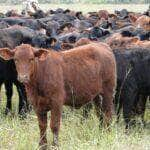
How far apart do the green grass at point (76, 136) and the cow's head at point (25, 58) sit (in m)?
0.87

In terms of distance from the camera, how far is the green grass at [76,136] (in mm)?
7332

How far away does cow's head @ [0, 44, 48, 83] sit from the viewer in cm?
729

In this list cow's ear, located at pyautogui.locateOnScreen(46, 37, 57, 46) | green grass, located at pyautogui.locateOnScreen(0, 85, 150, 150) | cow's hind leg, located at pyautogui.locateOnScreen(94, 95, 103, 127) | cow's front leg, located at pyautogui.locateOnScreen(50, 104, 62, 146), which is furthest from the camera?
cow's ear, located at pyautogui.locateOnScreen(46, 37, 57, 46)

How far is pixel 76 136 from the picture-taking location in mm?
7988

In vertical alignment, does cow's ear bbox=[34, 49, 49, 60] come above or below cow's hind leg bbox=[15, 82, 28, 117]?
above

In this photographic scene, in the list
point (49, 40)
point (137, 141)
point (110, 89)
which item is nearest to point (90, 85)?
point (110, 89)

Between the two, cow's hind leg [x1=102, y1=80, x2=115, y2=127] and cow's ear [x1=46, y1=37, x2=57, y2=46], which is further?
cow's ear [x1=46, y1=37, x2=57, y2=46]

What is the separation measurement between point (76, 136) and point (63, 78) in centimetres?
84

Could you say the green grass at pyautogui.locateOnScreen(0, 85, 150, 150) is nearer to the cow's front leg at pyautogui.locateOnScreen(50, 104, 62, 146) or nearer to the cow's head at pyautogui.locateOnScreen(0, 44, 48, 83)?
the cow's front leg at pyautogui.locateOnScreen(50, 104, 62, 146)

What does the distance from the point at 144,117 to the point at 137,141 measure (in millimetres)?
2536

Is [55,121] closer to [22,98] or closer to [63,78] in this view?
[63,78]

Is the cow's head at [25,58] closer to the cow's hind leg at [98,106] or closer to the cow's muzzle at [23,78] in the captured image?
the cow's muzzle at [23,78]

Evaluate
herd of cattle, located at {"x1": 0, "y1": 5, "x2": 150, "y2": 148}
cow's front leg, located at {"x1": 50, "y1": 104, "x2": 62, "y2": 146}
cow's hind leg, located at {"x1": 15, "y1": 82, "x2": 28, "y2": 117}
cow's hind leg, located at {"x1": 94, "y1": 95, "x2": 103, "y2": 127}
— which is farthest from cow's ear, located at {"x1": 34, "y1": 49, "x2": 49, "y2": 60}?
cow's hind leg, located at {"x1": 15, "y1": 82, "x2": 28, "y2": 117}

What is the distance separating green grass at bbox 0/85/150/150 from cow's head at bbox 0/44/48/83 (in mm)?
868
